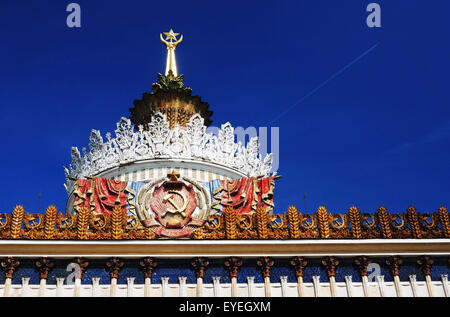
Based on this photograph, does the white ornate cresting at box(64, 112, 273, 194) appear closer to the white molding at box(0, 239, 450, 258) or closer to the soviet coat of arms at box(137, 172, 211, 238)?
the soviet coat of arms at box(137, 172, 211, 238)

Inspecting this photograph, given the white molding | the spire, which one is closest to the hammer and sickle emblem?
the white molding

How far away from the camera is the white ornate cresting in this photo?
22.3m

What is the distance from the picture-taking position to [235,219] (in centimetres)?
1612

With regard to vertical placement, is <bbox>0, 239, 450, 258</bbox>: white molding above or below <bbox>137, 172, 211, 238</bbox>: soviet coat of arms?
below

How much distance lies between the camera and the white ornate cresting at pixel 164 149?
22.3m

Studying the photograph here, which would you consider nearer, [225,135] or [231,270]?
[231,270]

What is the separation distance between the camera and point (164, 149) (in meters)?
22.3

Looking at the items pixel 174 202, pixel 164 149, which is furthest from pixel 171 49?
pixel 174 202

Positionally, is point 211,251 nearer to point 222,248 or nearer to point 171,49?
point 222,248

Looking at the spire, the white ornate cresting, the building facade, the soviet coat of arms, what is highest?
the spire

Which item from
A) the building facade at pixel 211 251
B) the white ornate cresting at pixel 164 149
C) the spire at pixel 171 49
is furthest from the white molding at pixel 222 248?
the spire at pixel 171 49

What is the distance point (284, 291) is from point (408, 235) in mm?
4128
